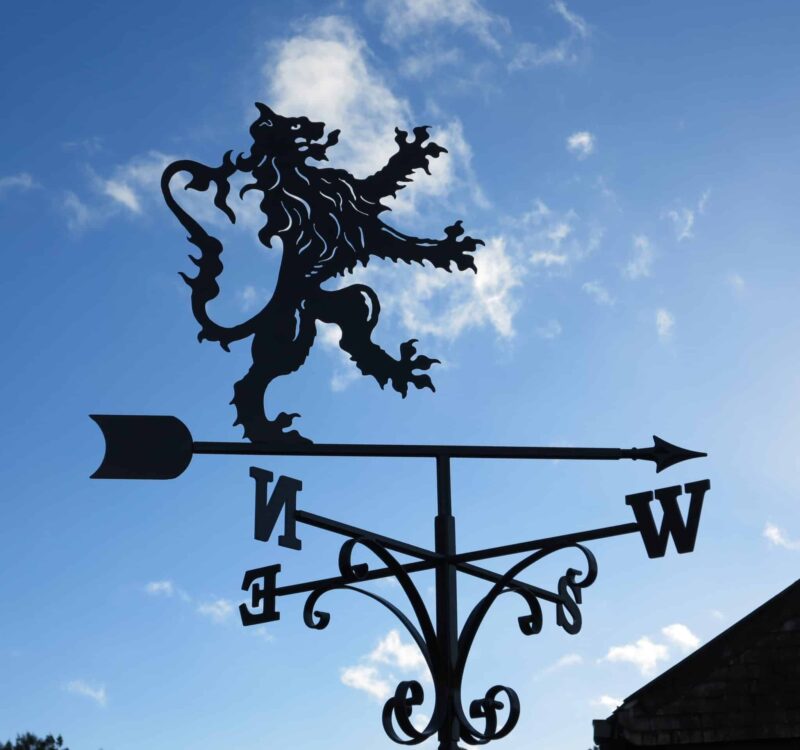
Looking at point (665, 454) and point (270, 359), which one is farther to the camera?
point (270, 359)

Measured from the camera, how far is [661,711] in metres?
7.11

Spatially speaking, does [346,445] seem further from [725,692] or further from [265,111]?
[725,692]

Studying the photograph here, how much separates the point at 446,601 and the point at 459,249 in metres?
1.48

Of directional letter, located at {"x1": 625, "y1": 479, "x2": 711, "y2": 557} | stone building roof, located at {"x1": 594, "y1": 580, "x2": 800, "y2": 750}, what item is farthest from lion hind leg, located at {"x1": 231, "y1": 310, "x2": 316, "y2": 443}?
stone building roof, located at {"x1": 594, "y1": 580, "x2": 800, "y2": 750}

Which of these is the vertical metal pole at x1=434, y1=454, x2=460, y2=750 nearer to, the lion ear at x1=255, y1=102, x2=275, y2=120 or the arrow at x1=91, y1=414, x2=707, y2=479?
the arrow at x1=91, y1=414, x2=707, y2=479

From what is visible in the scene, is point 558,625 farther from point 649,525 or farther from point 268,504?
point 268,504

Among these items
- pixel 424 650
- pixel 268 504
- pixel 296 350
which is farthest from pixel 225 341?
pixel 424 650

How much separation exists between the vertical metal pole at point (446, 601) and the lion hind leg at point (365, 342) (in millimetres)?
551

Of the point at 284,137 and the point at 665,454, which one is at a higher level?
the point at 284,137

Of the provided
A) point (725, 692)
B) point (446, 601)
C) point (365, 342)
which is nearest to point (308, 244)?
point (365, 342)

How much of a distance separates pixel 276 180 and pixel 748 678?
475 centimetres

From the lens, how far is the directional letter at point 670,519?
352 centimetres

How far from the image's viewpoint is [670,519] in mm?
3555

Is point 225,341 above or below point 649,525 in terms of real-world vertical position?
above
